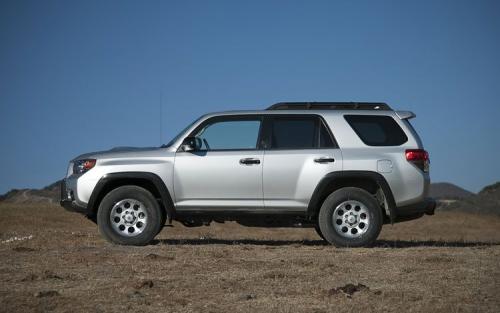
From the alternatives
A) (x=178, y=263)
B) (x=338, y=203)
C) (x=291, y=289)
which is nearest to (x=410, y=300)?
(x=291, y=289)

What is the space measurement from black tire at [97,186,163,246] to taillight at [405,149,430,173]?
11.4 ft

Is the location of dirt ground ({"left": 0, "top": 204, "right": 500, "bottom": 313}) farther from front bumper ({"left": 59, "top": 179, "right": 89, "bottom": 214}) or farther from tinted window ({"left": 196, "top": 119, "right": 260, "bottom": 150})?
tinted window ({"left": 196, "top": 119, "right": 260, "bottom": 150})

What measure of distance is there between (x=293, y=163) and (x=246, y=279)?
3.50 metres

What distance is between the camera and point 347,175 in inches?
448

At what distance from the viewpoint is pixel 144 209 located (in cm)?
1166

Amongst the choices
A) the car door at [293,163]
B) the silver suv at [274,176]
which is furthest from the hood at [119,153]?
the car door at [293,163]

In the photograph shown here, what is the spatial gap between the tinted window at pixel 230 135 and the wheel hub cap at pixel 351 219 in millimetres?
1450

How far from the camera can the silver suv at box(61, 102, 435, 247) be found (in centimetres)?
1143

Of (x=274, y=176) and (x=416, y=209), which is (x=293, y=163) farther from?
(x=416, y=209)

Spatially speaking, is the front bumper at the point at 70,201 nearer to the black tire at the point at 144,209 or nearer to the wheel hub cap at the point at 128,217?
the black tire at the point at 144,209

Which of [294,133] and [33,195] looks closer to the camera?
[294,133]

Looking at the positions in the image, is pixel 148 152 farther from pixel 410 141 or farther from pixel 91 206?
pixel 410 141

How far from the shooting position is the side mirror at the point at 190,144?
11516 millimetres

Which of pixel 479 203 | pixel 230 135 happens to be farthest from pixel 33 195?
pixel 230 135
